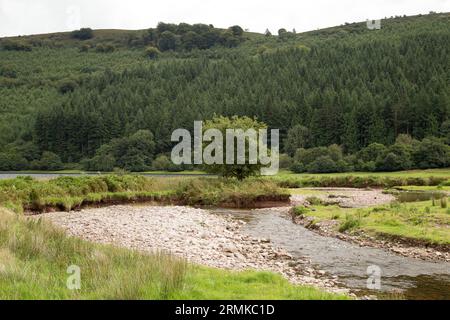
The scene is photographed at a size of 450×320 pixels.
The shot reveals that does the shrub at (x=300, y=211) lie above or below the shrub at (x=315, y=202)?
above

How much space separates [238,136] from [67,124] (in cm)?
10778

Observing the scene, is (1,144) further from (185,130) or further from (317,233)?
(317,233)

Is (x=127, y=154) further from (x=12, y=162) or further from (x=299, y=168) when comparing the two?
(x=299, y=168)

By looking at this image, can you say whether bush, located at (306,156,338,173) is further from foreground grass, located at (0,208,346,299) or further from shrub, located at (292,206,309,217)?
foreground grass, located at (0,208,346,299)

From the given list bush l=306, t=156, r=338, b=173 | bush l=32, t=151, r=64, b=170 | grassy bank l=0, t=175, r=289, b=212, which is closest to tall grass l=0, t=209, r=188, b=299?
grassy bank l=0, t=175, r=289, b=212

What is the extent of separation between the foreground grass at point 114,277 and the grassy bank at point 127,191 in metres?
22.8

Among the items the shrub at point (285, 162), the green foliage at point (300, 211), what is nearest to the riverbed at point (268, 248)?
the green foliage at point (300, 211)

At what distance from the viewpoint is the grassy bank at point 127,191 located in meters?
37.9

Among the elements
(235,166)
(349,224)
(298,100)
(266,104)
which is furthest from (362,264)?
(298,100)

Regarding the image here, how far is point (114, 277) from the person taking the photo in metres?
11.6

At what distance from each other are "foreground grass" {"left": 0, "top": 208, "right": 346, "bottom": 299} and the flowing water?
411 cm

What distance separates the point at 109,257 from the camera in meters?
14.2

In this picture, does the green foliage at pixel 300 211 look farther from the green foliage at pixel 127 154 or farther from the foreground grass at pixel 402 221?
the green foliage at pixel 127 154
